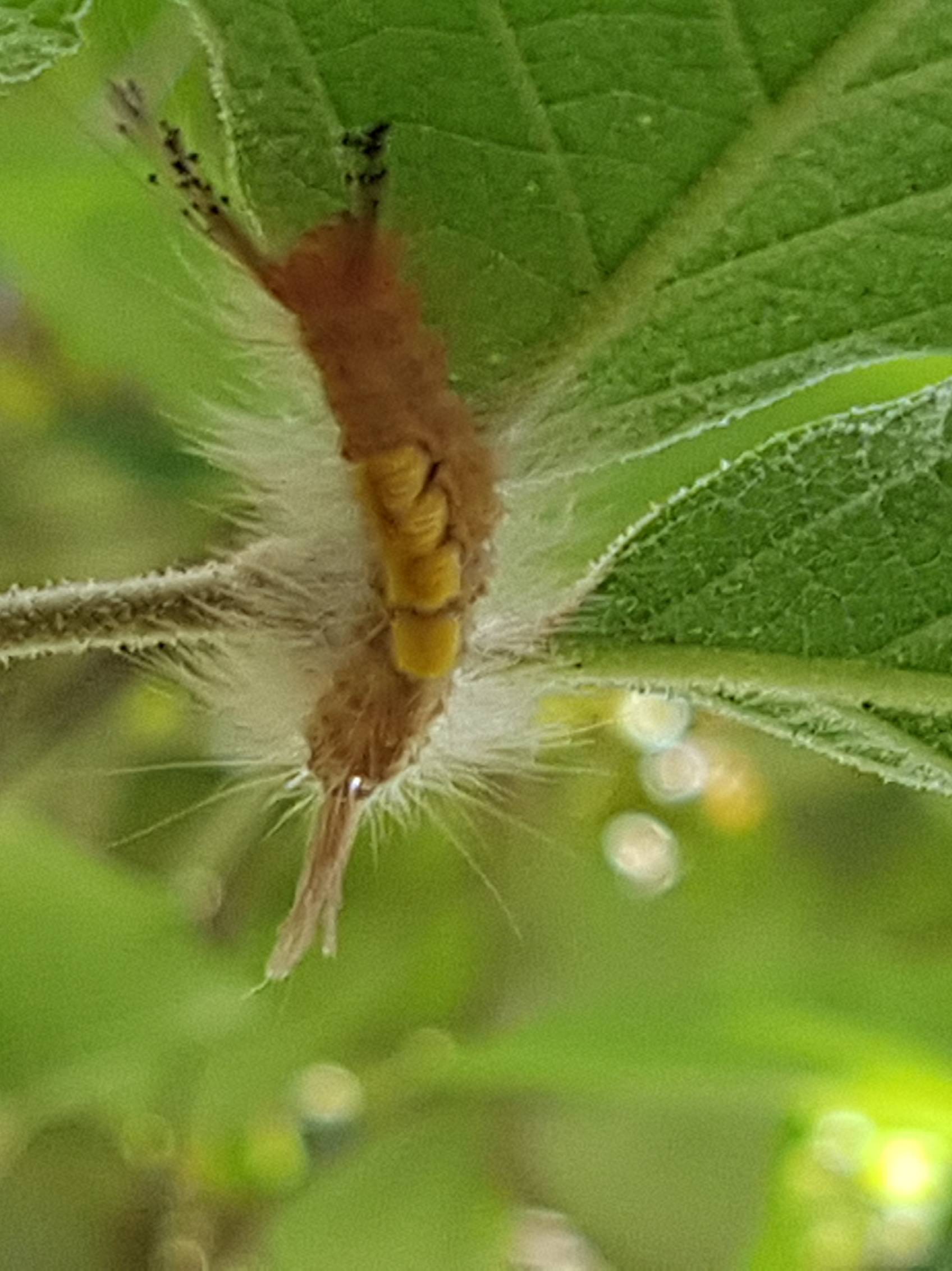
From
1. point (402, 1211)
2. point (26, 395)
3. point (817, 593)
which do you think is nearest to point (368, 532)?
point (817, 593)

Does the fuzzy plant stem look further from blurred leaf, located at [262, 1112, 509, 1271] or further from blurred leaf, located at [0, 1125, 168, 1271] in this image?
blurred leaf, located at [0, 1125, 168, 1271]

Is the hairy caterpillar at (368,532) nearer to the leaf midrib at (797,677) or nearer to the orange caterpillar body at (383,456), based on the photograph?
the orange caterpillar body at (383,456)

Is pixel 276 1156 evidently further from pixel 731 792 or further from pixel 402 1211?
pixel 731 792

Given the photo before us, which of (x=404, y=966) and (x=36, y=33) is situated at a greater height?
(x=404, y=966)

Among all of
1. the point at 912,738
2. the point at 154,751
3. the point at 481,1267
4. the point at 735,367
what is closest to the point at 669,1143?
the point at 481,1267

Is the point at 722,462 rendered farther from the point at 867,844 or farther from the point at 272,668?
the point at 867,844

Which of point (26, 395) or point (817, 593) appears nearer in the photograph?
point (817, 593)
